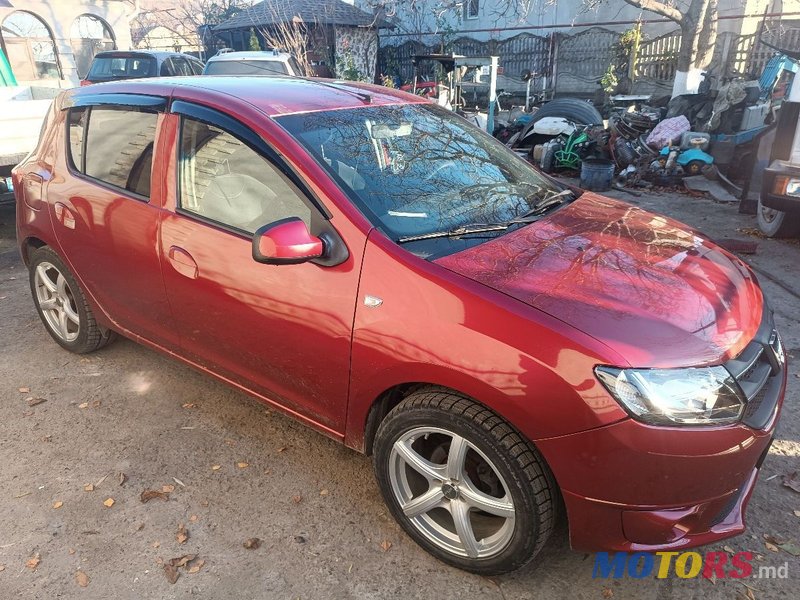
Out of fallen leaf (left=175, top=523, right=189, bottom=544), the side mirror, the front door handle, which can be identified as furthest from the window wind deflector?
fallen leaf (left=175, top=523, right=189, bottom=544)

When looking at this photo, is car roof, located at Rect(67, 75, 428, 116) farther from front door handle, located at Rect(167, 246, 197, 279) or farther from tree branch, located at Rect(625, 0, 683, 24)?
tree branch, located at Rect(625, 0, 683, 24)

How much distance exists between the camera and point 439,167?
286 cm

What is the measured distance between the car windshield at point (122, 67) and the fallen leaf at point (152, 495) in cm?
1059

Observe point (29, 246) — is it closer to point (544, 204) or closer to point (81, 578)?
point (81, 578)

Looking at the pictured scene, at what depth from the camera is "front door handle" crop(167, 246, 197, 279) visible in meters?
2.78

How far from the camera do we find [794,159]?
17.8ft

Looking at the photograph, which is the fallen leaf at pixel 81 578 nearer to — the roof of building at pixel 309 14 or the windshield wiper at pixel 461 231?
the windshield wiper at pixel 461 231

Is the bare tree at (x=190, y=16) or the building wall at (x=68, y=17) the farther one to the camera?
the bare tree at (x=190, y=16)

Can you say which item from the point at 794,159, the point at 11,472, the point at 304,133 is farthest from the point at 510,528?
the point at 794,159

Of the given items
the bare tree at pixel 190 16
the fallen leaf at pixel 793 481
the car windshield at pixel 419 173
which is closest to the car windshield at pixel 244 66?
the car windshield at pixel 419 173

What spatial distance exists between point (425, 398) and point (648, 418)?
0.76 meters

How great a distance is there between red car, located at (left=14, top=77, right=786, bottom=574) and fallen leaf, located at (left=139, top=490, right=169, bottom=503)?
0.62 metres

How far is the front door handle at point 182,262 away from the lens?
2781 mm

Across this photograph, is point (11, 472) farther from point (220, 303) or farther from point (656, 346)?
point (656, 346)
